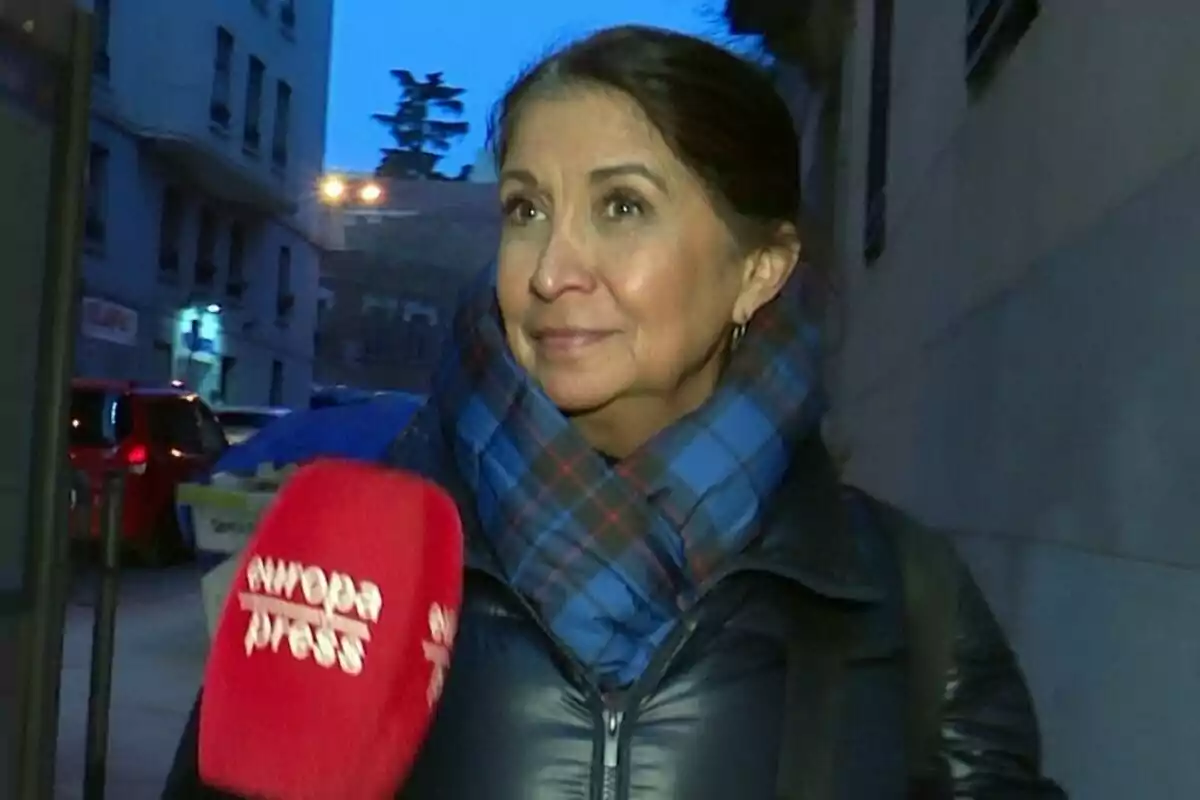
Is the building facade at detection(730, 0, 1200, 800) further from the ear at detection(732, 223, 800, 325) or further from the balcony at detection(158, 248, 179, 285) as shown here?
the balcony at detection(158, 248, 179, 285)

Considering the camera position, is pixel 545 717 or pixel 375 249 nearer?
Result: pixel 545 717

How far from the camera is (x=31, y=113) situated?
3256 millimetres

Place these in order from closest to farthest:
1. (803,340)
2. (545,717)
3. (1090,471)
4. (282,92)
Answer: (545,717)
(803,340)
(1090,471)
(282,92)

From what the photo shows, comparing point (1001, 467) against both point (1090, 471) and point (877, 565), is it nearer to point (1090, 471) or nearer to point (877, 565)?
point (1090, 471)

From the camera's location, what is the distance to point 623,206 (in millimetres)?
1527

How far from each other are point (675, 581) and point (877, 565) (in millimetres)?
Answer: 214

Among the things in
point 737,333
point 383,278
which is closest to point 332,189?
point 383,278

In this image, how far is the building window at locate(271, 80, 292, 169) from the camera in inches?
1074

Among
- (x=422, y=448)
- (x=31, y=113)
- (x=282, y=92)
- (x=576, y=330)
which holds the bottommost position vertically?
(x=422, y=448)

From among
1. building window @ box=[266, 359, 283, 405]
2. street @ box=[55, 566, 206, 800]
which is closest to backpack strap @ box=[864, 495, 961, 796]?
street @ box=[55, 566, 206, 800]

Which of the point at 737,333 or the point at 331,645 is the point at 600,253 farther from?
the point at 331,645

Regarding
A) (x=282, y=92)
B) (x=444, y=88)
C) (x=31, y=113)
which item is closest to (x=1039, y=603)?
(x=31, y=113)

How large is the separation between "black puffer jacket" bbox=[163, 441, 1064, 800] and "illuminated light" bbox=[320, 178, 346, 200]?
96.2 ft

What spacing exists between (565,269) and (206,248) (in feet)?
81.7
